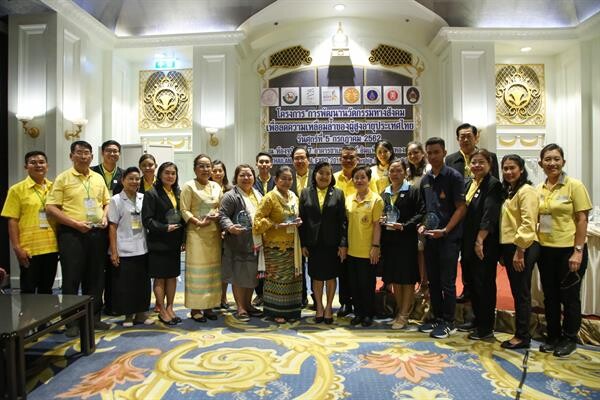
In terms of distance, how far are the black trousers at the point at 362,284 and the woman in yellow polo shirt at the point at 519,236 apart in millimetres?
1013

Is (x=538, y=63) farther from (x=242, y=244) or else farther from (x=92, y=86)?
(x=92, y=86)

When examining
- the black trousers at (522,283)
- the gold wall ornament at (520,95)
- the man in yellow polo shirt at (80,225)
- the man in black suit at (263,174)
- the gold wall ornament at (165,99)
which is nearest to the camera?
the black trousers at (522,283)

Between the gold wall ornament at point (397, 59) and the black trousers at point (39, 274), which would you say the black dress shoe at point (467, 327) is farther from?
the gold wall ornament at point (397, 59)

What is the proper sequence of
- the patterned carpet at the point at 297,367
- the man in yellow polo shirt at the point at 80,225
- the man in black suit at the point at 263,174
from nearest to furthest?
the patterned carpet at the point at 297,367 < the man in yellow polo shirt at the point at 80,225 < the man in black suit at the point at 263,174

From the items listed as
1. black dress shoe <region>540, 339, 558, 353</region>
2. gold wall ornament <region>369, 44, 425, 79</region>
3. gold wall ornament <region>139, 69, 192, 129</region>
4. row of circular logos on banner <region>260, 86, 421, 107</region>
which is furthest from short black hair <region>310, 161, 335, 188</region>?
gold wall ornament <region>369, 44, 425, 79</region>

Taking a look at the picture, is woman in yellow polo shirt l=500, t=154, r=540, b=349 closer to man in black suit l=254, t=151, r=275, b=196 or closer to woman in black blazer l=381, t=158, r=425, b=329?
woman in black blazer l=381, t=158, r=425, b=329

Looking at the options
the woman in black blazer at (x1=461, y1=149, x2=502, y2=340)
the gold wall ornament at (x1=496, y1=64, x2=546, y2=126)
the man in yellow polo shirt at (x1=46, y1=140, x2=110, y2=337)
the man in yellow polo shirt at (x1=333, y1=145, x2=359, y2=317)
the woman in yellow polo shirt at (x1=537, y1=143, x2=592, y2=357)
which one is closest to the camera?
the woman in yellow polo shirt at (x1=537, y1=143, x2=592, y2=357)

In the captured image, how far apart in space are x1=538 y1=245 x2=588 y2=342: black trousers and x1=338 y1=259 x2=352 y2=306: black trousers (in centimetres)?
148

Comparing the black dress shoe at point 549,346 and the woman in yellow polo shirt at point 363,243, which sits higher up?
the woman in yellow polo shirt at point 363,243

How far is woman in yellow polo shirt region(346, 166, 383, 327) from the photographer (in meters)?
3.32

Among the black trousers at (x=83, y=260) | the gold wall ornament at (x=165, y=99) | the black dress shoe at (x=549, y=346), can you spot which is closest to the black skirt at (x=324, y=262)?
the black dress shoe at (x=549, y=346)

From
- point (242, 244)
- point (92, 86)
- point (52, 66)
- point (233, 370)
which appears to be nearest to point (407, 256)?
point (242, 244)

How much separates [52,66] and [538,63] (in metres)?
7.54

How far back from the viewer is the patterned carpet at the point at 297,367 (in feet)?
7.42
